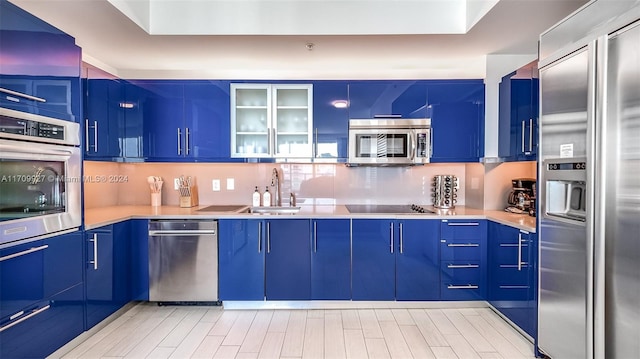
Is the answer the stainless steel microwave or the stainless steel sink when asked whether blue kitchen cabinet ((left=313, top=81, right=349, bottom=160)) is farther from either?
the stainless steel sink

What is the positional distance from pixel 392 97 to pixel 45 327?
307 cm

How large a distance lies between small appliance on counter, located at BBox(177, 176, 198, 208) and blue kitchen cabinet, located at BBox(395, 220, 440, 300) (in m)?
2.05

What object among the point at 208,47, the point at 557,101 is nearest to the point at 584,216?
the point at 557,101

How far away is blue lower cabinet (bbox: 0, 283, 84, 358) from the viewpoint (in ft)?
5.65

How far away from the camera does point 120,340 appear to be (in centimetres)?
236

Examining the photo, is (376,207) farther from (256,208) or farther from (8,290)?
(8,290)

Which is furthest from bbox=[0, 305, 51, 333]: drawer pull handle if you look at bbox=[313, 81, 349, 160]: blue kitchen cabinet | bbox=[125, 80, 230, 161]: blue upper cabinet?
bbox=[313, 81, 349, 160]: blue kitchen cabinet

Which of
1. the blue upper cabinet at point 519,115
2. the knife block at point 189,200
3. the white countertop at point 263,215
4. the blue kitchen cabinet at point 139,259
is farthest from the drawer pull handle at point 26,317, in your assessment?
the blue upper cabinet at point 519,115

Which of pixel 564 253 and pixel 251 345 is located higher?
pixel 564 253

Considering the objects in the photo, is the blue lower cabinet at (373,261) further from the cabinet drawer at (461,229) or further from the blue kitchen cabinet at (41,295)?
the blue kitchen cabinet at (41,295)

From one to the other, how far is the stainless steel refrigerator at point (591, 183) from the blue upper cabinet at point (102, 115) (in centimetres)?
330

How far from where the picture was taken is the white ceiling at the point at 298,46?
7.20 feet

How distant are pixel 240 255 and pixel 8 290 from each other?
1469 millimetres

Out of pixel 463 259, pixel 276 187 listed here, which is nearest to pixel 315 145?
pixel 276 187
